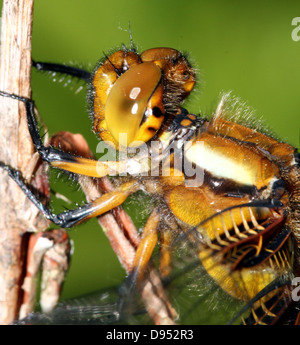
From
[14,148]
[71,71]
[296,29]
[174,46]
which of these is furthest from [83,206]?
[296,29]

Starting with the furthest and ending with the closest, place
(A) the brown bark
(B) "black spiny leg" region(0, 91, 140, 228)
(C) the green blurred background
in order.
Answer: (C) the green blurred background
(B) "black spiny leg" region(0, 91, 140, 228)
(A) the brown bark

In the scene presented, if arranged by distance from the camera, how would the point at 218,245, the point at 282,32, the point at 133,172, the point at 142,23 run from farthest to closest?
1. the point at 282,32
2. the point at 142,23
3. the point at 133,172
4. the point at 218,245

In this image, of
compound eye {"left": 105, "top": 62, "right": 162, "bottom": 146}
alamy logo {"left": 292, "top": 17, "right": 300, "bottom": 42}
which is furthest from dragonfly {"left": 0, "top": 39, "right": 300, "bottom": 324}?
alamy logo {"left": 292, "top": 17, "right": 300, "bottom": 42}

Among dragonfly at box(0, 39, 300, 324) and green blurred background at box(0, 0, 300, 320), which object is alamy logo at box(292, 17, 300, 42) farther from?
dragonfly at box(0, 39, 300, 324)

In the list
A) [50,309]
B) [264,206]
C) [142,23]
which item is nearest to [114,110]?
→ [264,206]

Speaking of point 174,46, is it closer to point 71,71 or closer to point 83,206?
point 71,71

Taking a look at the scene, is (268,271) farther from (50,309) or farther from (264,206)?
(50,309)

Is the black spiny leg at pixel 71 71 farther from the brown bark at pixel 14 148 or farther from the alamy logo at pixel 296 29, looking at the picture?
the alamy logo at pixel 296 29
